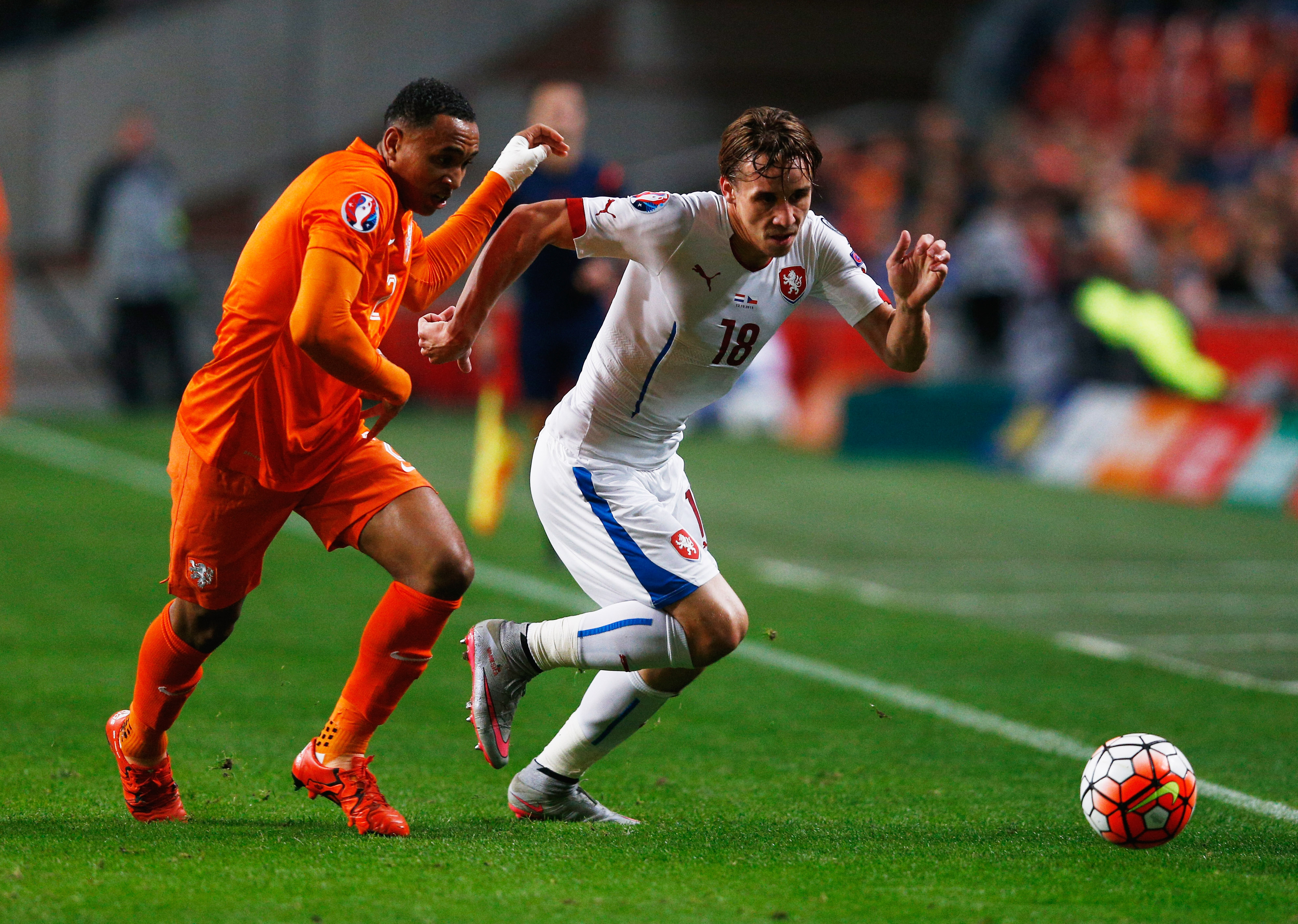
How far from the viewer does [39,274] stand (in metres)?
23.4

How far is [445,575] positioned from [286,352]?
2.40ft

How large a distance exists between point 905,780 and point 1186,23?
17.3 meters

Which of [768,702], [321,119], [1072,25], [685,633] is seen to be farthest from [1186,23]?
[685,633]

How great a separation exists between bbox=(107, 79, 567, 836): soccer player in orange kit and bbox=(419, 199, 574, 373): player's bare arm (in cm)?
18

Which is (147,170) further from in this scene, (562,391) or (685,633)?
(685,633)

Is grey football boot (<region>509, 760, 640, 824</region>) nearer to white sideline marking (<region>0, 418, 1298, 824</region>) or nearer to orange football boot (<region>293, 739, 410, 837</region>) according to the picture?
orange football boot (<region>293, 739, 410, 837</region>)

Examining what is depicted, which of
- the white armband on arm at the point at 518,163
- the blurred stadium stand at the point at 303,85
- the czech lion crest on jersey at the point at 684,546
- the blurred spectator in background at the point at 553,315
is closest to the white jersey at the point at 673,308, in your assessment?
the czech lion crest on jersey at the point at 684,546

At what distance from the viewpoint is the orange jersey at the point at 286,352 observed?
15.3 feet

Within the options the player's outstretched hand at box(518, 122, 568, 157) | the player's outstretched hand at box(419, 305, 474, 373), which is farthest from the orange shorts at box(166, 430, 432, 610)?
the player's outstretched hand at box(518, 122, 568, 157)

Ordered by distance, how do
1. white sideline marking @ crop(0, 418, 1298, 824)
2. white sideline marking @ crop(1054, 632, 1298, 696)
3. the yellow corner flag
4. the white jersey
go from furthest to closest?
1. the yellow corner flag
2. white sideline marking @ crop(1054, 632, 1298, 696)
3. white sideline marking @ crop(0, 418, 1298, 824)
4. the white jersey

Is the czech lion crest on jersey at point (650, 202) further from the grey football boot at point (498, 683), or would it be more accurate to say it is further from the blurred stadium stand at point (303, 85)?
the blurred stadium stand at point (303, 85)

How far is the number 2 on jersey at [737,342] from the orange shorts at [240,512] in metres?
0.94

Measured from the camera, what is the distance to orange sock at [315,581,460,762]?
4891mm

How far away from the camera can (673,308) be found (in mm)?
4957
